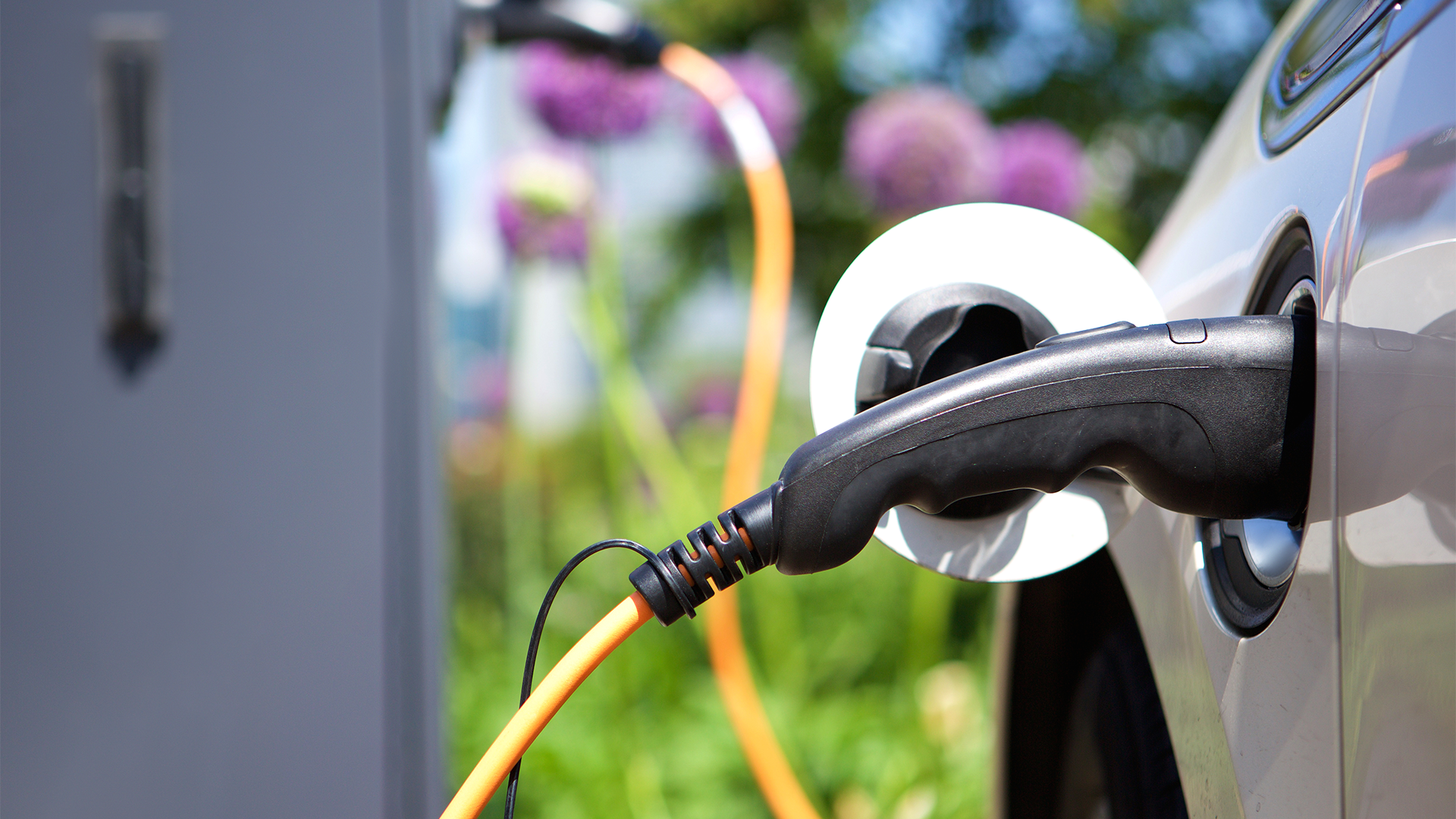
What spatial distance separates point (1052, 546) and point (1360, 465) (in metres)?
0.16

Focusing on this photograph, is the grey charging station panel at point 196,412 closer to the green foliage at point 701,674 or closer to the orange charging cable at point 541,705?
the orange charging cable at point 541,705

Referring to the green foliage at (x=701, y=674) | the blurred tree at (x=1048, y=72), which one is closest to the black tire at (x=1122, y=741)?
the green foliage at (x=701, y=674)

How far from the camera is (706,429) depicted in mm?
2613

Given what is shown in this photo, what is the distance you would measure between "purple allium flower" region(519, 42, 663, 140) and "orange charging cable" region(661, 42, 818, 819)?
0.63 metres

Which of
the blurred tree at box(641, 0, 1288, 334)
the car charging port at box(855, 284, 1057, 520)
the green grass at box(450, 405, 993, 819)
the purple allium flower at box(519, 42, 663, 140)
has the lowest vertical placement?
the green grass at box(450, 405, 993, 819)

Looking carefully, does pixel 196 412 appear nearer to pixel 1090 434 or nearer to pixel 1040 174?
pixel 1090 434

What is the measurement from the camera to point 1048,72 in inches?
159

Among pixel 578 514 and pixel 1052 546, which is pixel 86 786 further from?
pixel 578 514

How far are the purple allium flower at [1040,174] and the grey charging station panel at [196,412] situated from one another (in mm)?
1446

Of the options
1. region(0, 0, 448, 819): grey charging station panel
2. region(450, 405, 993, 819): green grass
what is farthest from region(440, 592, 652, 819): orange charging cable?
region(450, 405, 993, 819): green grass

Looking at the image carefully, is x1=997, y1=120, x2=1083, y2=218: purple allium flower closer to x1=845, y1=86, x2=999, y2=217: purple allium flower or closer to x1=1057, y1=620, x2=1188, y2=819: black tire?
x1=845, y1=86, x2=999, y2=217: purple allium flower

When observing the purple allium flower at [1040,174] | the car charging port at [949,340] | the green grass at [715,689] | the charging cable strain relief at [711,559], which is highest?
the purple allium flower at [1040,174]

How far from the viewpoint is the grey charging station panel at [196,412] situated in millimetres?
532

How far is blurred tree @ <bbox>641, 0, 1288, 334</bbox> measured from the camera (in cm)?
398
